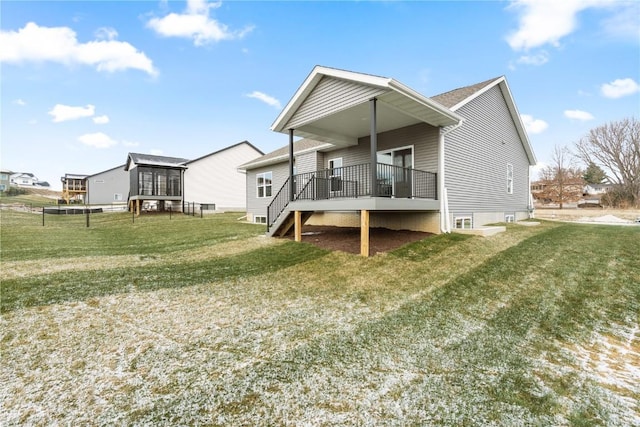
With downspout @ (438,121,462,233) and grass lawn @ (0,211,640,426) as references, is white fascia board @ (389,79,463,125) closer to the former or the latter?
downspout @ (438,121,462,233)

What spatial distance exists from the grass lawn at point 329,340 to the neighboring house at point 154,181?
17248 millimetres

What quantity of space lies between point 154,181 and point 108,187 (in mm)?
23824

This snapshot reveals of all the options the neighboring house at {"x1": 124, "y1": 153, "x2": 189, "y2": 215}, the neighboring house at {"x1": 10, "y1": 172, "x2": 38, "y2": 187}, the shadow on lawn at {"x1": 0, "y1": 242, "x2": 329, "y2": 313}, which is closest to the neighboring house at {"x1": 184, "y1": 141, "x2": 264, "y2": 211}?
the neighboring house at {"x1": 124, "y1": 153, "x2": 189, "y2": 215}

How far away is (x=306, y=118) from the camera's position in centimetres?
999

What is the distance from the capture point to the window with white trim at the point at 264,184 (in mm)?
17672

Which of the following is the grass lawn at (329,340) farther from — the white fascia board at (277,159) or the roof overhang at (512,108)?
the white fascia board at (277,159)

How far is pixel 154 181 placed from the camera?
24062 millimetres

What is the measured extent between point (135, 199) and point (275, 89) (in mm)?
14388

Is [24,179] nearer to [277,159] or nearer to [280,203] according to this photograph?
[277,159]

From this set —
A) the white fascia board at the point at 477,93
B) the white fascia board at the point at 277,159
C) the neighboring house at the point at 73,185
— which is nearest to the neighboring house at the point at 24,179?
the neighboring house at the point at 73,185

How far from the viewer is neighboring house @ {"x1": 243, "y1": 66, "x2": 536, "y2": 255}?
8398 mm

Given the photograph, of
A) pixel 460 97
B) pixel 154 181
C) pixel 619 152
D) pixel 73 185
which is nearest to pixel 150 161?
pixel 154 181

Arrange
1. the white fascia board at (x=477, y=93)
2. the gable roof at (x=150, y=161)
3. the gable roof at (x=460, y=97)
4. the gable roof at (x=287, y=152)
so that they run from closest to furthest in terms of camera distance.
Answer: the white fascia board at (x=477, y=93) < the gable roof at (x=460, y=97) < the gable roof at (x=287, y=152) < the gable roof at (x=150, y=161)

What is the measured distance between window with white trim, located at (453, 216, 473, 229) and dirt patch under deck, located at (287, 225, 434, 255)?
1.73 m
